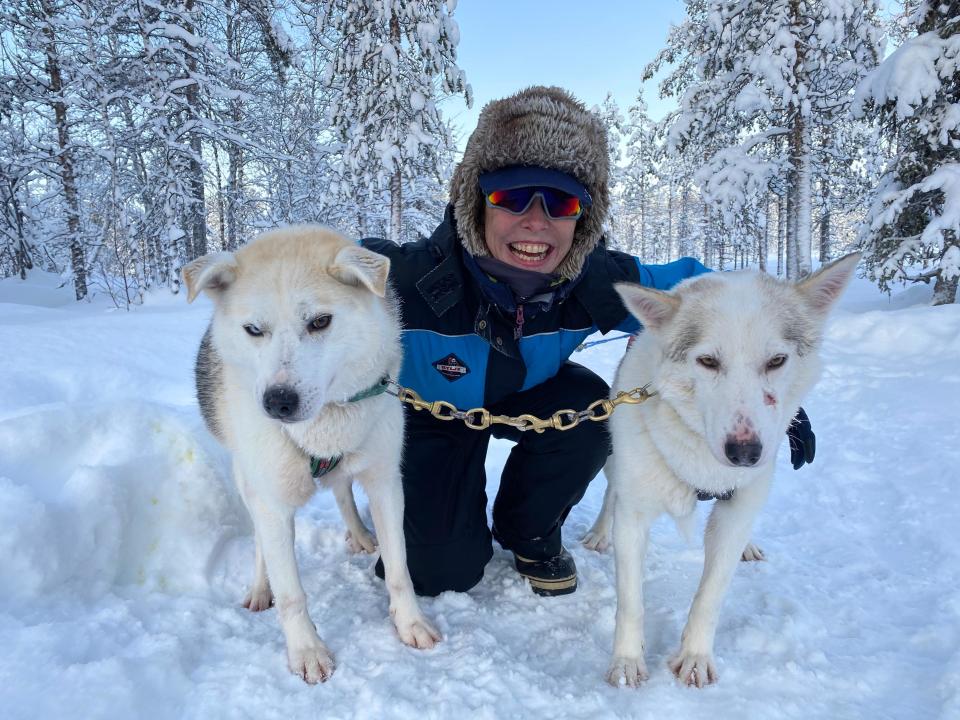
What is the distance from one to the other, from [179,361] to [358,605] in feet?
11.0

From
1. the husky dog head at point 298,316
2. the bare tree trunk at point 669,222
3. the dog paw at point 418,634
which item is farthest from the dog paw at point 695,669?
the bare tree trunk at point 669,222

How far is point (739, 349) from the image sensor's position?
1.65m

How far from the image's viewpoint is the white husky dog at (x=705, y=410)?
5.43ft

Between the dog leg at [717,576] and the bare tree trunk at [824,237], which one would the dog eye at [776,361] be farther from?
the bare tree trunk at [824,237]

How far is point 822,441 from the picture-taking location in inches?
162

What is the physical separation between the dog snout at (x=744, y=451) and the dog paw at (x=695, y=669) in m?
0.76

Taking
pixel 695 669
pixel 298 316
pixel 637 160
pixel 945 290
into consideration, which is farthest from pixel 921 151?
pixel 637 160

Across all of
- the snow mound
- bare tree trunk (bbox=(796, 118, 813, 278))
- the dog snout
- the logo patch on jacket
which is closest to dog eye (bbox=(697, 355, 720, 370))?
the dog snout

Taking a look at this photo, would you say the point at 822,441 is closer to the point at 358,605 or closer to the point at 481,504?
the point at 481,504

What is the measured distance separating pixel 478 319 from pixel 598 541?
1.30 m

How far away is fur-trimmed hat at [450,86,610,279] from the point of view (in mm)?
2434

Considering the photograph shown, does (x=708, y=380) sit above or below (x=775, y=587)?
above

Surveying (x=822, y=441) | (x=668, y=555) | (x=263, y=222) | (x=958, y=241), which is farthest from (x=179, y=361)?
(x=263, y=222)

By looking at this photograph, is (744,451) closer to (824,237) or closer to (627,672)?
(627,672)
